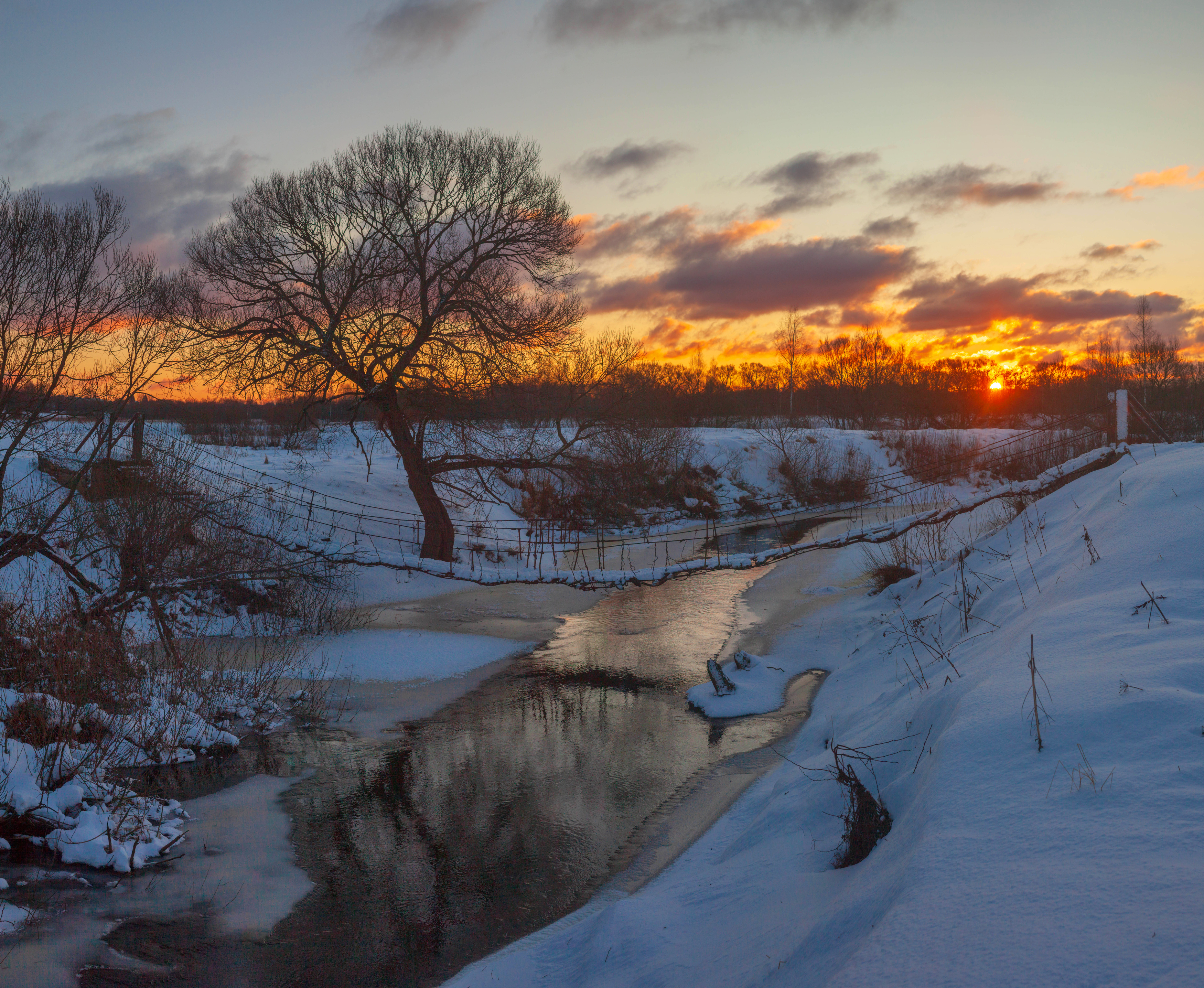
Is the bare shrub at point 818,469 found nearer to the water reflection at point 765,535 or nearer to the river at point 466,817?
the water reflection at point 765,535

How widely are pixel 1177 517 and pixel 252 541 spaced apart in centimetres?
1525

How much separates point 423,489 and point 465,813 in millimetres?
11647

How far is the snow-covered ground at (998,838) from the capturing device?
246cm

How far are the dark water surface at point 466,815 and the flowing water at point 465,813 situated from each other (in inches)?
0.7

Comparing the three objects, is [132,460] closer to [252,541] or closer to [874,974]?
[252,541]

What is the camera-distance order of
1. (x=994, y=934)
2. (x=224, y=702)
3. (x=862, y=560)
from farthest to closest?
(x=862, y=560)
(x=224, y=702)
(x=994, y=934)

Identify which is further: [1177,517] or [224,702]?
[224,702]

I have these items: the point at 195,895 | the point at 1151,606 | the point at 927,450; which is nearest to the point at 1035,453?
the point at 927,450

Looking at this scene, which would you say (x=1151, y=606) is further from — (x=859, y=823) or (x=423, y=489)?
(x=423, y=489)

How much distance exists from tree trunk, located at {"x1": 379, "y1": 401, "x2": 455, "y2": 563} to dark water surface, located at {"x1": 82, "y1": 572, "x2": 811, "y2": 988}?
6.51 m

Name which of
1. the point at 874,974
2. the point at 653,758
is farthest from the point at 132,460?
the point at 874,974

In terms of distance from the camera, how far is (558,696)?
1127cm

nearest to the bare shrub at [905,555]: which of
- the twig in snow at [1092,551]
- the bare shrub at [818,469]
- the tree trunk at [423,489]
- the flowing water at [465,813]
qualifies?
the flowing water at [465,813]

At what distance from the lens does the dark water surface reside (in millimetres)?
5316
